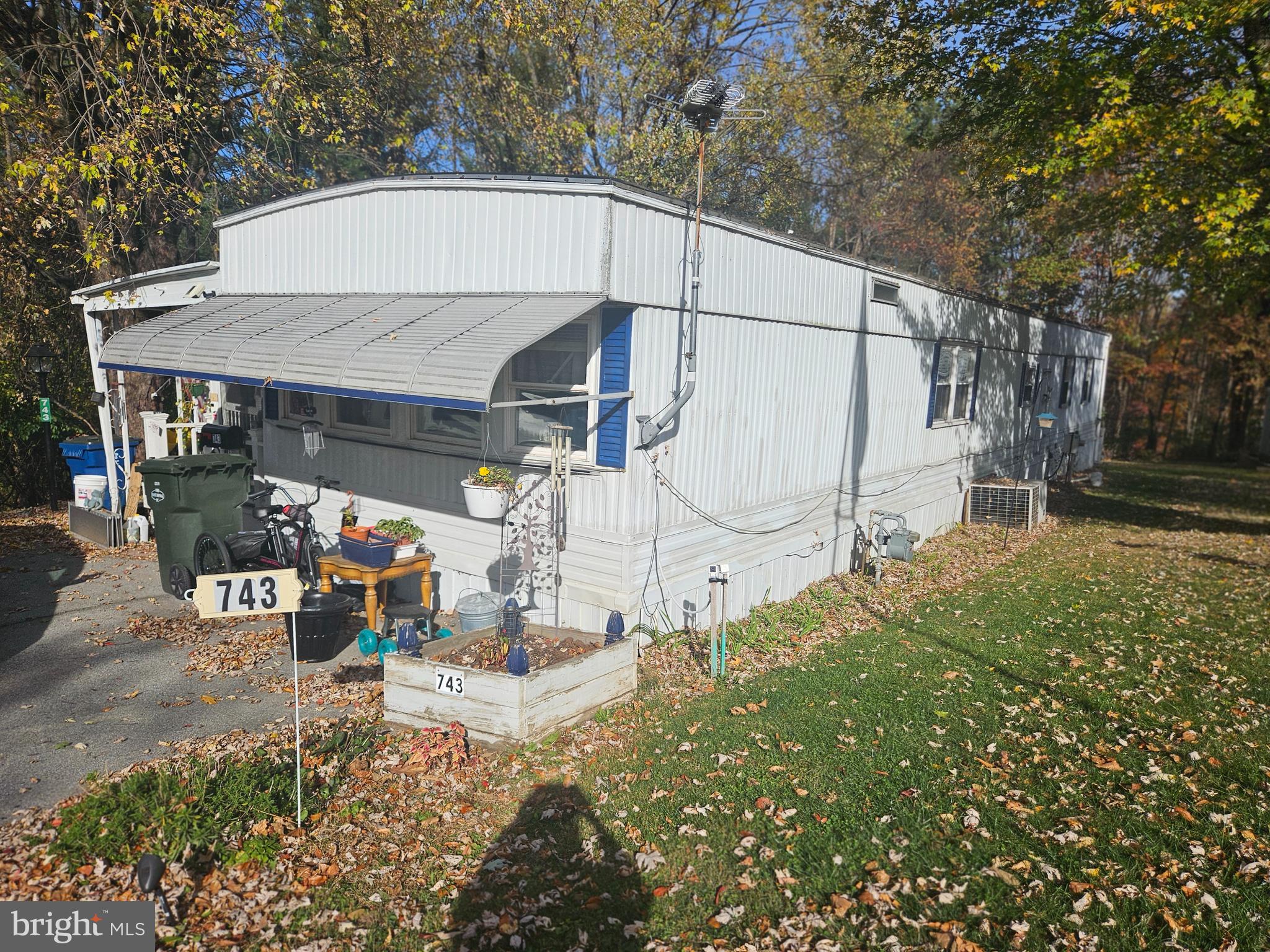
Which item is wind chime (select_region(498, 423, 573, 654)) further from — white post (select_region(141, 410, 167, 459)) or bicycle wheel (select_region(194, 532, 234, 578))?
white post (select_region(141, 410, 167, 459))

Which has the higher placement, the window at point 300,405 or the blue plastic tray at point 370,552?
the window at point 300,405

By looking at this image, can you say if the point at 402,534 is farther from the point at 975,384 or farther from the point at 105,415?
the point at 975,384

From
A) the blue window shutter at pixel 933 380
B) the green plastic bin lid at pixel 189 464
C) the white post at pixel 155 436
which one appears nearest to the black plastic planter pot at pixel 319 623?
the green plastic bin lid at pixel 189 464

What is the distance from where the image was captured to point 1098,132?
1139cm

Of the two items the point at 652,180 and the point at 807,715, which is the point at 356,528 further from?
the point at 652,180

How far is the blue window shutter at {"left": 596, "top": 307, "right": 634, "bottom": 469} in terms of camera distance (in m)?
7.24

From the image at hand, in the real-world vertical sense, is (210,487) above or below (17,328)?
below

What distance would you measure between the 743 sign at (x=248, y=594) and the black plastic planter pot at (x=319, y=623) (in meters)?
1.76

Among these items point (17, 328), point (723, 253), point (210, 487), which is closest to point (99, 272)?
point (17, 328)

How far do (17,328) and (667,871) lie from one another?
55.5 feet

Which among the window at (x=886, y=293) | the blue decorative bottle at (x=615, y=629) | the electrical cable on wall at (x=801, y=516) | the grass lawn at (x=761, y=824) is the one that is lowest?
the grass lawn at (x=761, y=824)

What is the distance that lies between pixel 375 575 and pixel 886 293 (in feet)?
26.5

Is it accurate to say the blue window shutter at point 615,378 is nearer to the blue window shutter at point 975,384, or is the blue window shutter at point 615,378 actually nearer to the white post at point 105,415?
the white post at point 105,415

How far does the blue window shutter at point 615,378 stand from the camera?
23.7 ft
